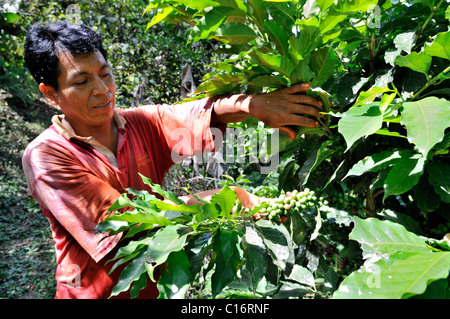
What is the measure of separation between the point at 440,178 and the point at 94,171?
1149 millimetres

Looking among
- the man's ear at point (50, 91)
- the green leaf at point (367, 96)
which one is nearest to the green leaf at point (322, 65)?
the green leaf at point (367, 96)

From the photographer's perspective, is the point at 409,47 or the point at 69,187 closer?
the point at 409,47

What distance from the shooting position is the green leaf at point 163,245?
84 centimetres

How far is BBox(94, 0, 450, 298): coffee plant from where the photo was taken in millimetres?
827

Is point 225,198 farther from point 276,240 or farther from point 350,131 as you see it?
point 350,131

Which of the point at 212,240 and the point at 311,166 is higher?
the point at 311,166

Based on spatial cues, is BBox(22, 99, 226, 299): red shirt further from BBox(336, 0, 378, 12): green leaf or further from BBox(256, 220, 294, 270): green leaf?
BBox(336, 0, 378, 12): green leaf

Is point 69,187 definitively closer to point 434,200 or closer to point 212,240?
point 212,240

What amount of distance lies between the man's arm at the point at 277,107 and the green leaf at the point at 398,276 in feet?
1.80

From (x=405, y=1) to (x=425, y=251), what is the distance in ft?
2.69

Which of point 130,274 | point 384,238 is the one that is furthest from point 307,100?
point 130,274

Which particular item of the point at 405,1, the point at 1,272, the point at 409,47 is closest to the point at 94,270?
the point at 409,47

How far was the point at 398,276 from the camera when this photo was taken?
2.15 ft

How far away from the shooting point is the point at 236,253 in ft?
3.11
